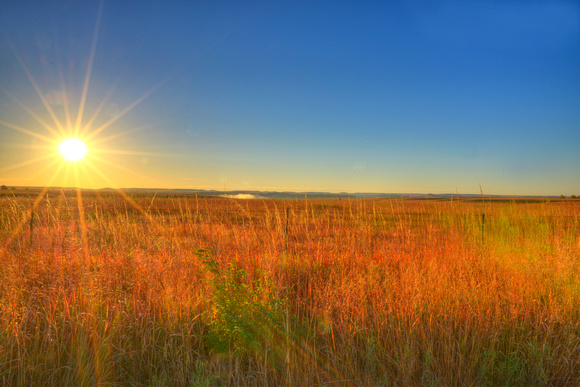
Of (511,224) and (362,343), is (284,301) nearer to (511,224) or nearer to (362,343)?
(362,343)

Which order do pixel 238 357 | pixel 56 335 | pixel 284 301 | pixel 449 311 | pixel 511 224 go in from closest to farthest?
pixel 238 357, pixel 56 335, pixel 284 301, pixel 449 311, pixel 511 224

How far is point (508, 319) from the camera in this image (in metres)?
3.84

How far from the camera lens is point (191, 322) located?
12.3ft

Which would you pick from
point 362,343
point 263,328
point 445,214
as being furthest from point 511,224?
point 263,328

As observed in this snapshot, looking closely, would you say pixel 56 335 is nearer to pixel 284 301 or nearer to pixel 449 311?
pixel 284 301

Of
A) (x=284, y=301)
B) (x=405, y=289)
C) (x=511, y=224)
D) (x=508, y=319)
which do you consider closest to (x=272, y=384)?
(x=284, y=301)

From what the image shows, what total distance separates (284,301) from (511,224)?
10443mm

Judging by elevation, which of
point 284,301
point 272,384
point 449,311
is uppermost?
point 284,301

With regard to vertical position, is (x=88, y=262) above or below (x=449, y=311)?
above

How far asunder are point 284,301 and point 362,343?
102 cm

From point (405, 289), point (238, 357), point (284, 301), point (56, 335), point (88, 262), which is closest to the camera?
point (238, 357)

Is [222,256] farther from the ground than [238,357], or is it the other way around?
[222,256]

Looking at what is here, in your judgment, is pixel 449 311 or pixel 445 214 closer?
pixel 449 311

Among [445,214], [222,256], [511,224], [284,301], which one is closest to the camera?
[284,301]
